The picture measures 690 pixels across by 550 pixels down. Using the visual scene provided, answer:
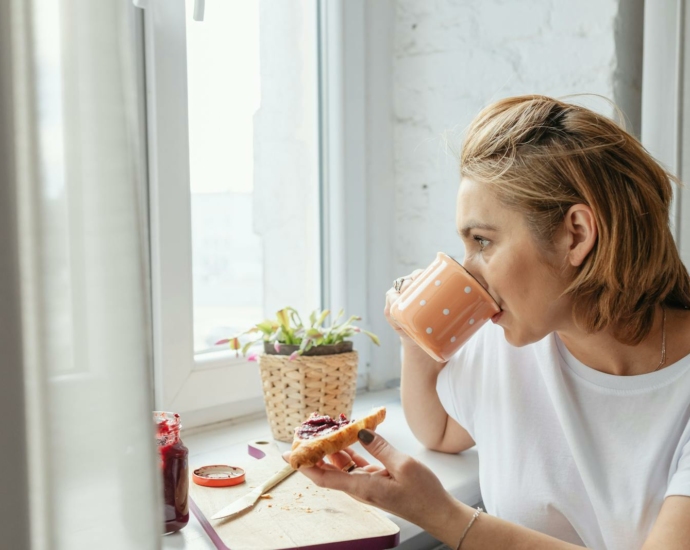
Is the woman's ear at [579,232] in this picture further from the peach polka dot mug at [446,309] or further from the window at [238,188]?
the window at [238,188]

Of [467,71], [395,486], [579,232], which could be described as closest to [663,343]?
[579,232]

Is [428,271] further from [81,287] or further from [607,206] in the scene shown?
[81,287]

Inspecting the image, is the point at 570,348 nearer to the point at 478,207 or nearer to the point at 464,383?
the point at 464,383

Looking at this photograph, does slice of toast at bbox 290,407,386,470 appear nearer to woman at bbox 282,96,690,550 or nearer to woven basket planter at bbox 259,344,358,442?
woman at bbox 282,96,690,550

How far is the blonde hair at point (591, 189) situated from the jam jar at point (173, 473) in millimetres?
563

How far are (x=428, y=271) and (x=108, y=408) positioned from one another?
1.84ft

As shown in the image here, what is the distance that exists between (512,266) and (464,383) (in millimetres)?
344

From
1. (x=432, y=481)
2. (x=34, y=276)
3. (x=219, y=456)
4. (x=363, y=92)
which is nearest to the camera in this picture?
(x=34, y=276)

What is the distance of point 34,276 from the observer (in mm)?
469

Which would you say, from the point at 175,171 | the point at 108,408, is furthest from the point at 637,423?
the point at 175,171

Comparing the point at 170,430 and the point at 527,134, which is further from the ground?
the point at 527,134

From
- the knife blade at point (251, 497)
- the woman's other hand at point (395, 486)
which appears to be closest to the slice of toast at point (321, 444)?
the woman's other hand at point (395, 486)

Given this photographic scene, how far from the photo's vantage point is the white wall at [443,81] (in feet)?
4.63

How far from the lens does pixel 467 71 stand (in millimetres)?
1579
